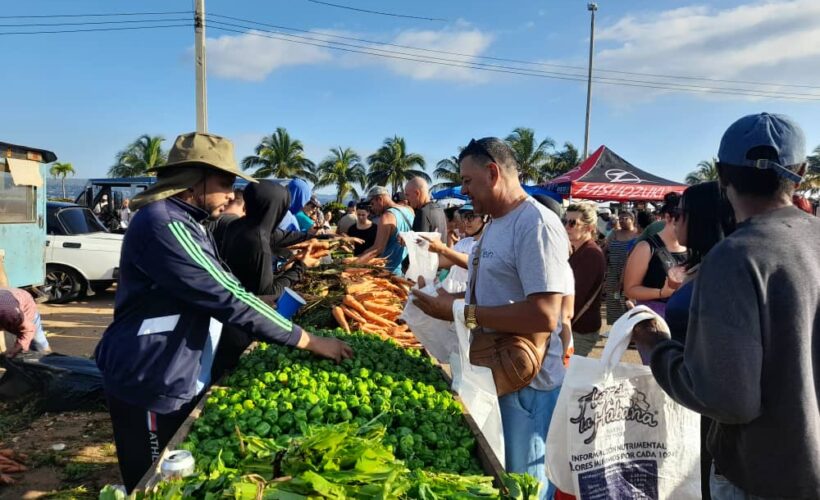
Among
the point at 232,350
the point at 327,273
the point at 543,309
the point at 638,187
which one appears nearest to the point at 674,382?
the point at 543,309

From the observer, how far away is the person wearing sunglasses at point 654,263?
3781mm

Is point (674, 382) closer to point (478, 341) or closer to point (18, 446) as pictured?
point (478, 341)

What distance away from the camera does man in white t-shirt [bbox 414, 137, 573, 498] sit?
7.17ft

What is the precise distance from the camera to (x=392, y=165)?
172 ft

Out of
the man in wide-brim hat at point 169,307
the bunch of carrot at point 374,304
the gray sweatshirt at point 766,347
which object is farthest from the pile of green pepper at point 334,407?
the bunch of carrot at point 374,304

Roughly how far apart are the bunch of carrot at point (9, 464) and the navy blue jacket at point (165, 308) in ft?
7.27

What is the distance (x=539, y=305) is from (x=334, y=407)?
0.93 meters

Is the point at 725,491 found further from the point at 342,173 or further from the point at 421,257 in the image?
the point at 342,173

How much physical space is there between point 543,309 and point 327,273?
2832mm

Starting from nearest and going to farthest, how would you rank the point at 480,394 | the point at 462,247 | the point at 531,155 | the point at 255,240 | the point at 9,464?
1. the point at 480,394
2. the point at 255,240
3. the point at 9,464
4. the point at 462,247
5. the point at 531,155

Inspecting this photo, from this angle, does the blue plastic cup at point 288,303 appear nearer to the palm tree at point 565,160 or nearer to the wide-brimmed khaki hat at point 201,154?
the wide-brimmed khaki hat at point 201,154

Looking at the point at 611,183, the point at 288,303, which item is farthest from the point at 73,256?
the point at 611,183

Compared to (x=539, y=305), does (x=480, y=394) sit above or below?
below

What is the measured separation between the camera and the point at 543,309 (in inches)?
85.3
